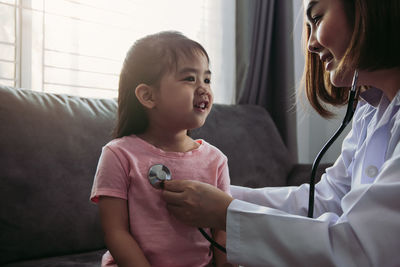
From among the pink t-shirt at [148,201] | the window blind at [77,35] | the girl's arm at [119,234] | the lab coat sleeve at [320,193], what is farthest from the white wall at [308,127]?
the girl's arm at [119,234]

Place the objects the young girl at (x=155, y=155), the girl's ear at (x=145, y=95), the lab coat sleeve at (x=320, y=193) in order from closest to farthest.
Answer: the young girl at (x=155, y=155) < the girl's ear at (x=145, y=95) < the lab coat sleeve at (x=320, y=193)

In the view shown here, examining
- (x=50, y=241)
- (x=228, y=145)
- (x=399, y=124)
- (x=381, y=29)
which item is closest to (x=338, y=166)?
(x=399, y=124)

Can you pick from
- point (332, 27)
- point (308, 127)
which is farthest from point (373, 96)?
point (308, 127)

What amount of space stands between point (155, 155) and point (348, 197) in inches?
18.6

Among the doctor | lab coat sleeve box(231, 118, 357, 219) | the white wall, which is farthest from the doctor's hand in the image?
the white wall

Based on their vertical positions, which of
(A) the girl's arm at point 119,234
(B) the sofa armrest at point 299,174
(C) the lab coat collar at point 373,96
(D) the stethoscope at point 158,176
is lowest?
(B) the sofa armrest at point 299,174

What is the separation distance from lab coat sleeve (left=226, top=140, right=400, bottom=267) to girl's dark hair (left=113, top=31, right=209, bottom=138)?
402 millimetres

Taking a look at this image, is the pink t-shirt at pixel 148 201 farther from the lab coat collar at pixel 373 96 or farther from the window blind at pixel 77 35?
the window blind at pixel 77 35

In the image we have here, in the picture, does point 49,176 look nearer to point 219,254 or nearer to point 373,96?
point 219,254

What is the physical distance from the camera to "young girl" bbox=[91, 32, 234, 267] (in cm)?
94

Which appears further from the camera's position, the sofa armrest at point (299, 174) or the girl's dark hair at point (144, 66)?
the sofa armrest at point (299, 174)

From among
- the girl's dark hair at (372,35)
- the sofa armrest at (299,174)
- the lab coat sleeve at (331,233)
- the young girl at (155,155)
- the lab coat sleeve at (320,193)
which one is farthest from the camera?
the sofa armrest at (299,174)

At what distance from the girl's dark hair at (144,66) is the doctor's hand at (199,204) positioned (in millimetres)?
267

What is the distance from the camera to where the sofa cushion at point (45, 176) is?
127 centimetres
